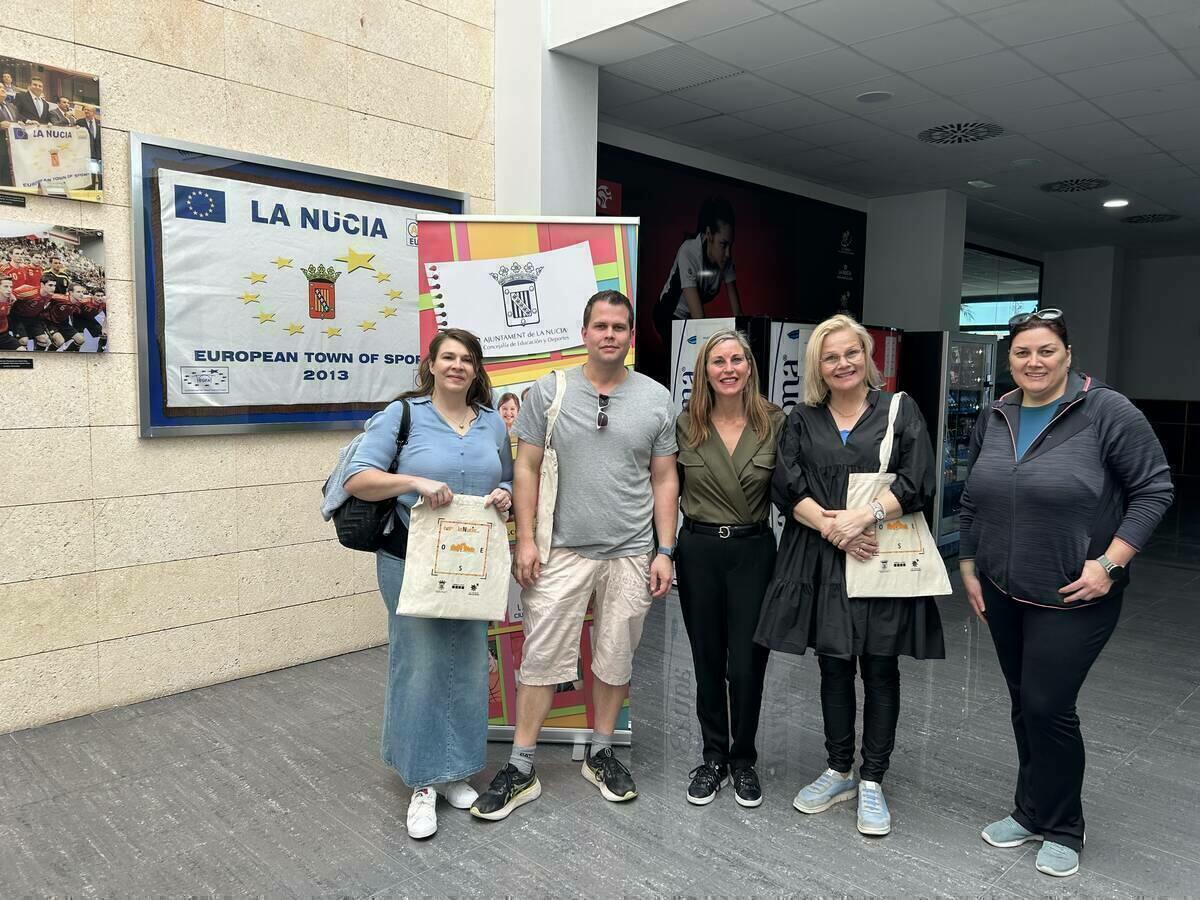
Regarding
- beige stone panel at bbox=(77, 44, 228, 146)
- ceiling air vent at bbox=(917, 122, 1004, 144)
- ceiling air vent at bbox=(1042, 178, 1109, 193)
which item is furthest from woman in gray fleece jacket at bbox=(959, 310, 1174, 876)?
ceiling air vent at bbox=(1042, 178, 1109, 193)

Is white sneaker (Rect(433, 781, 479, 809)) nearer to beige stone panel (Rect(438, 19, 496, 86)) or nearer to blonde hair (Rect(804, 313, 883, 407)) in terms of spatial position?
blonde hair (Rect(804, 313, 883, 407))

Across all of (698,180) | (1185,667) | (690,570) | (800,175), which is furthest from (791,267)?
(690,570)

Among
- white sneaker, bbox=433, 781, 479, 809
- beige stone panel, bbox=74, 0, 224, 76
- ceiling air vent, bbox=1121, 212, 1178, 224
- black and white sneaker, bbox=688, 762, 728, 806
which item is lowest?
white sneaker, bbox=433, 781, 479, 809

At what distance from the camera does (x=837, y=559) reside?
7.90 ft

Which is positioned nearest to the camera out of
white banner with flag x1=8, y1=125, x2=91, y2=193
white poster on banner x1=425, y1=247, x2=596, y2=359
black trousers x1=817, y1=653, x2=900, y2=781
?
black trousers x1=817, y1=653, x2=900, y2=781

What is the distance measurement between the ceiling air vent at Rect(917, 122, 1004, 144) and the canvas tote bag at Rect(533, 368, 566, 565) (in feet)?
14.7

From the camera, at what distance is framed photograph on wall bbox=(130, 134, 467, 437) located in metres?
3.33

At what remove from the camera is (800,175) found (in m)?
7.12

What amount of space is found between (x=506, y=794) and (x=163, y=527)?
1886 mm

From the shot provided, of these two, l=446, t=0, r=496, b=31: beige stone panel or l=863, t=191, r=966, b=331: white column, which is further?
l=863, t=191, r=966, b=331: white column

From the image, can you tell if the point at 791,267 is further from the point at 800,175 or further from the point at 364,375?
the point at 364,375

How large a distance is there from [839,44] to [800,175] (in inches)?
111

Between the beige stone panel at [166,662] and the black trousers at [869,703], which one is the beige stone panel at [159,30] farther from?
the black trousers at [869,703]

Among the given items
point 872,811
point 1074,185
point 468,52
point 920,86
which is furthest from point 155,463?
point 1074,185
